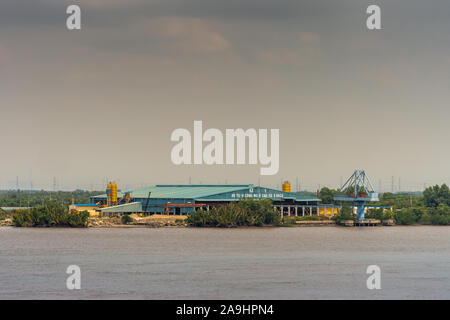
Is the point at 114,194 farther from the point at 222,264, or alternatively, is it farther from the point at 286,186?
the point at 222,264

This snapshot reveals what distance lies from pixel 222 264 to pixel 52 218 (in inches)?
1855

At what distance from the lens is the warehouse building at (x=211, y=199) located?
10731cm

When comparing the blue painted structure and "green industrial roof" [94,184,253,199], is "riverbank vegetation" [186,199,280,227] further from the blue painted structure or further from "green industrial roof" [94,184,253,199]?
"green industrial roof" [94,184,253,199]

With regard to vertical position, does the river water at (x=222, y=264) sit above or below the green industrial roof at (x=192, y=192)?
below

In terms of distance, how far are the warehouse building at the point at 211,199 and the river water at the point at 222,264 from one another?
67.0 ft

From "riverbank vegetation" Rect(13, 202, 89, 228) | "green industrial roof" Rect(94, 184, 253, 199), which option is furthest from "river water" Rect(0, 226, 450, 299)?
"green industrial roof" Rect(94, 184, 253, 199)

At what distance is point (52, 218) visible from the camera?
318 feet

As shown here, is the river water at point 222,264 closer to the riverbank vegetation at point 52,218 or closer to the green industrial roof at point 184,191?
the riverbank vegetation at point 52,218

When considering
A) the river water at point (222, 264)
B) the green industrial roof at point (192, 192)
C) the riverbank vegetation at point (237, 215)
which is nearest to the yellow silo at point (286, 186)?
the green industrial roof at point (192, 192)

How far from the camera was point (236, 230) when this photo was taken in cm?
9119

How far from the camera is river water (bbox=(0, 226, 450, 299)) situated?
4341 cm

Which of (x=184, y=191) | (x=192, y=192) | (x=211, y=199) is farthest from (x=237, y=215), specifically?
(x=184, y=191)
